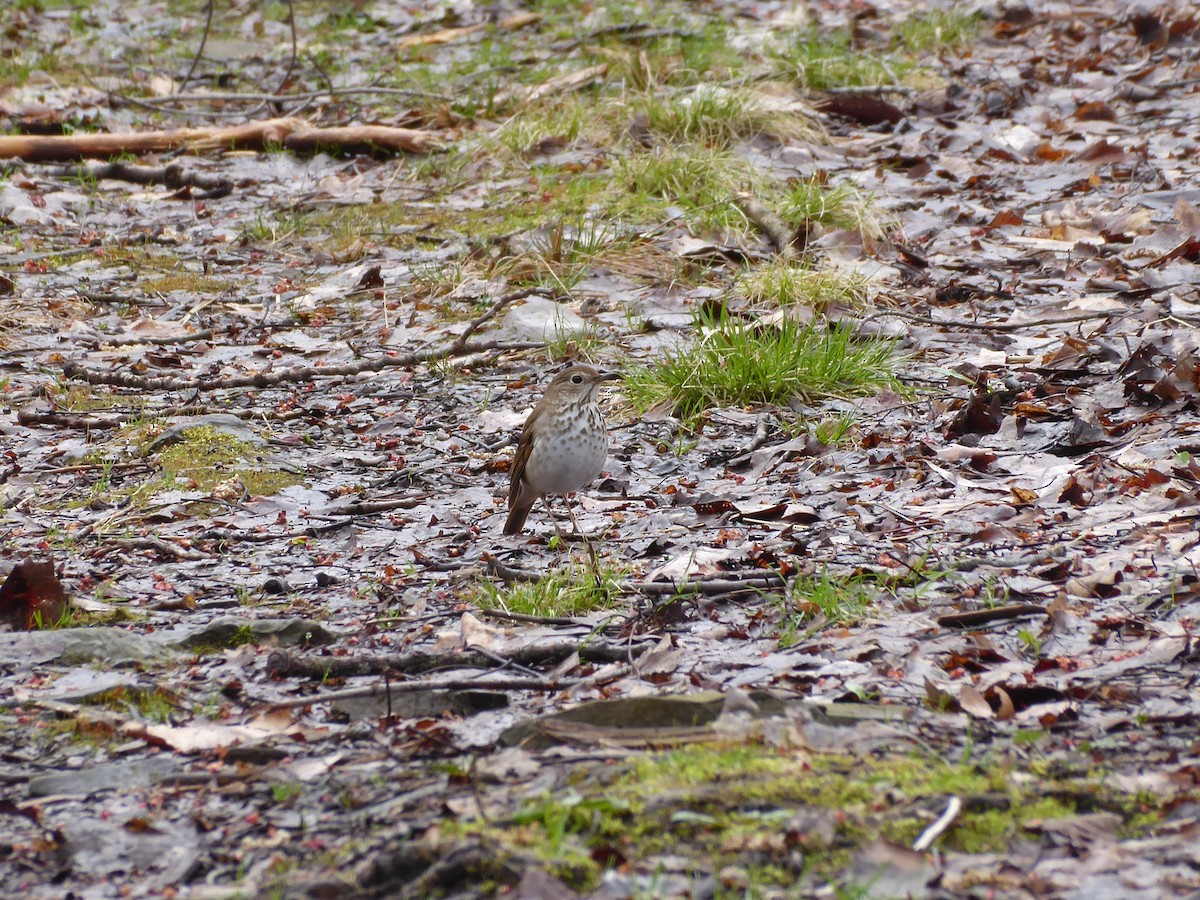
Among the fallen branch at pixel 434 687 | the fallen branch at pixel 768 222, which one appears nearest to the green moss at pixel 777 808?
the fallen branch at pixel 434 687

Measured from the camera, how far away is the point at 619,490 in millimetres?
6109

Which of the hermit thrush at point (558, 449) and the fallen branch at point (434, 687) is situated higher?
the hermit thrush at point (558, 449)

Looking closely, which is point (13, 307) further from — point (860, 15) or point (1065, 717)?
point (860, 15)

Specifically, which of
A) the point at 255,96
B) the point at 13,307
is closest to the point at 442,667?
the point at 13,307

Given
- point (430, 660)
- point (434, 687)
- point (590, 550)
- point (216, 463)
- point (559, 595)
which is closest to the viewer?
point (434, 687)

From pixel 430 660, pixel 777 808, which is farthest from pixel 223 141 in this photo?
pixel 777 808

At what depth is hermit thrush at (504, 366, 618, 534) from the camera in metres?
5.36

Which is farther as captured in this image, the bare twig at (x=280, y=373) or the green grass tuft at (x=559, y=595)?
the bare twig at (x=280, y=373)

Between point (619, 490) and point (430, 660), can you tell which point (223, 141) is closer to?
point (619, 490)

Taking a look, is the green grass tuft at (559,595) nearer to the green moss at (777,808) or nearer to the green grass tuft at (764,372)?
the green moss at (777,808)

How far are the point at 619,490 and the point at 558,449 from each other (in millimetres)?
834

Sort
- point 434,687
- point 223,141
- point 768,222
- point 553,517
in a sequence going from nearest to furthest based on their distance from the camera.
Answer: point 434,687 < point 553,517 < point 768,222 < point 223,141

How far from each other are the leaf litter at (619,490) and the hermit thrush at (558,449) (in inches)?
9.0

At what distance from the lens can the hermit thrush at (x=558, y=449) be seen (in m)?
5.36
